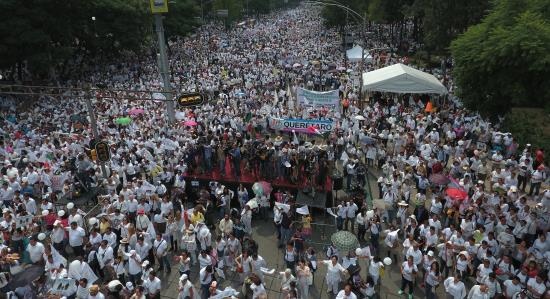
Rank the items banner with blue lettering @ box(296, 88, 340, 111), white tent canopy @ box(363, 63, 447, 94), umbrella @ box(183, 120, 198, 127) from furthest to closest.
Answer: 1. white tent canopy @ box(363, 63, 447, 94)
2. umbrella @ box(183, 120, 198, 127)
3. banner with blue lettering @ box(296, 88, 340, 111)

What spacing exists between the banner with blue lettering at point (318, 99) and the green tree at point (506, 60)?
5.71 m

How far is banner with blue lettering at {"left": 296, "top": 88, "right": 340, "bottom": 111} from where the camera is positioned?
761 inches

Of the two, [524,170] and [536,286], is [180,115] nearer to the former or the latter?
[524,170]

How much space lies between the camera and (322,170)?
13688 millimetres

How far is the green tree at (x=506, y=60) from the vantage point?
50.6 ft

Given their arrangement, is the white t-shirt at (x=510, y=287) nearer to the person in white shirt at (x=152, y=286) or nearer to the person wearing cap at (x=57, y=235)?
the person in white shirt at (x=152, y=286)

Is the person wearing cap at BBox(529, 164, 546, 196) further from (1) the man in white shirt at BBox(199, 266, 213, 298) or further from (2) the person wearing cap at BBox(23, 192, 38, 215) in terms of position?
(2) the person wearing cap at BBox(23, 192, 38, 215)

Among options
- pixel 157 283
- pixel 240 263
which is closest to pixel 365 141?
pixel 240 263

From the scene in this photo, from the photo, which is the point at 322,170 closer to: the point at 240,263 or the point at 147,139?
the point at 240,263

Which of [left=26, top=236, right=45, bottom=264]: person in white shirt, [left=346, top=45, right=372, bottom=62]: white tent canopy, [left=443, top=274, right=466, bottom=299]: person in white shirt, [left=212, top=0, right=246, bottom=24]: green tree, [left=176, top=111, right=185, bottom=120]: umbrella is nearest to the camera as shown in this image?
[left=443, top=274, right=466, bottom=299]: person in white shirt

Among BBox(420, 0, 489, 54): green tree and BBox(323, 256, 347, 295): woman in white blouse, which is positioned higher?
BBox(420, 0, 489, 54): green tree

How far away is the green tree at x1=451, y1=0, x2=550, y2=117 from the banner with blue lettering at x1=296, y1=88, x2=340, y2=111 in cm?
571

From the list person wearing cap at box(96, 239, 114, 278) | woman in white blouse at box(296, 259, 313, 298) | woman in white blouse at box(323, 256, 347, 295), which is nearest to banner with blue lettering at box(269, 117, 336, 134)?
woman in white blouse at box(323, 256, 347, 295)

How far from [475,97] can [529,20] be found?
3.70 meters
